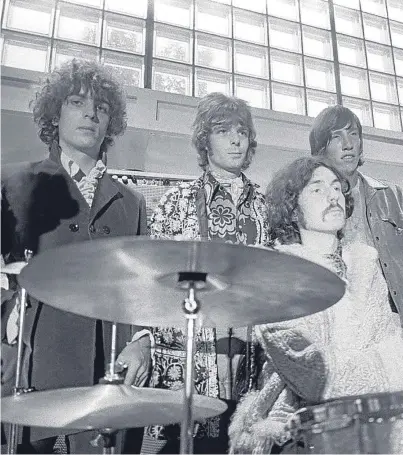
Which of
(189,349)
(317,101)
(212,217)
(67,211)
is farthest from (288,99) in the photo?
(189,349)

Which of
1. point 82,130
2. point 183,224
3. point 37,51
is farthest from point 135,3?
point 183,224

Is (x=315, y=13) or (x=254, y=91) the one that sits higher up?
(x=315, y=13)

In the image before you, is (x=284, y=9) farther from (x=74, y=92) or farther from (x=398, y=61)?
(x=74, y=92)

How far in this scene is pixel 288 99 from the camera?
3045 millimetres

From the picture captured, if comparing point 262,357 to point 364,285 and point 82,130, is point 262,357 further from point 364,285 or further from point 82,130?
point 82,130

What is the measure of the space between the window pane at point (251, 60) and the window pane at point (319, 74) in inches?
8.8

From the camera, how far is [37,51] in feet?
8.70

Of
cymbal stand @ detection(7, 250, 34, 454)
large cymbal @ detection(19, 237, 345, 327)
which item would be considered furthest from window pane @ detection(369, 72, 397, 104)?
cymbal stand @ detection(7, 250, 34, 454)

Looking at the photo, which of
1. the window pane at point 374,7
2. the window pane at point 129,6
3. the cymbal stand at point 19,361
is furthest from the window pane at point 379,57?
the cymbal stand at point 19,361

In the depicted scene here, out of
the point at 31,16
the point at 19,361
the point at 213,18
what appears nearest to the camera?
the point at 19,361

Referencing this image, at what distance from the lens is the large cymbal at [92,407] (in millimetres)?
1201

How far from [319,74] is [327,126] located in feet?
2.05

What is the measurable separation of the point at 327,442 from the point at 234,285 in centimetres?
33

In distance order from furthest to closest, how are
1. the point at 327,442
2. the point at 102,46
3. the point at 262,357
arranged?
the point at 102,46
the point at 262,357
the point at 327,442
